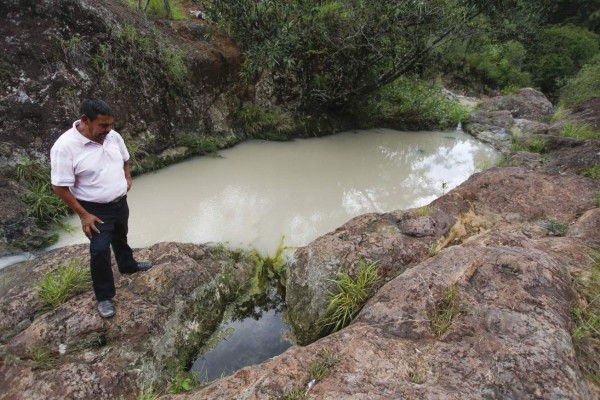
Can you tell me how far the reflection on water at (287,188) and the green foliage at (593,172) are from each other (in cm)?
180

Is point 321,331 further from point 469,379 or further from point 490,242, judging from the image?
point 490,242

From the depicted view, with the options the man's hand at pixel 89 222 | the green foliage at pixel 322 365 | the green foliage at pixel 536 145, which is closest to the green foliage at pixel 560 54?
the green foliage at pixel 536 145

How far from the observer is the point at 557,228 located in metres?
3.39

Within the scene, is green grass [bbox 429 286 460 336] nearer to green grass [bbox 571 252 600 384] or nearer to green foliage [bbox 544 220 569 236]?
green grass [bbox 571 252 600 384]

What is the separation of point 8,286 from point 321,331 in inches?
108

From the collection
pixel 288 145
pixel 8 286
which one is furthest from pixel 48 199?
pixel 288 145

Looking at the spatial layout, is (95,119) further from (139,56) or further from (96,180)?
(139,56)

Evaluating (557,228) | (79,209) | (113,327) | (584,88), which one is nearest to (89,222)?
(79,209)

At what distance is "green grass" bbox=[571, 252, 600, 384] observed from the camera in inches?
84.3

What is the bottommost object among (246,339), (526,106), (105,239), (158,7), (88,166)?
(246,339)

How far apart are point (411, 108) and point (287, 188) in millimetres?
4542

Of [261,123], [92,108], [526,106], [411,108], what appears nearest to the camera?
[92,108]

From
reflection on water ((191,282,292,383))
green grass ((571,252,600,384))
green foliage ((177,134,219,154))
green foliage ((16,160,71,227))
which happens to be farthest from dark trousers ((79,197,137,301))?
green foliage ((177,134,219,154))

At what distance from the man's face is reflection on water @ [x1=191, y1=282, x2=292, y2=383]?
1.93m
